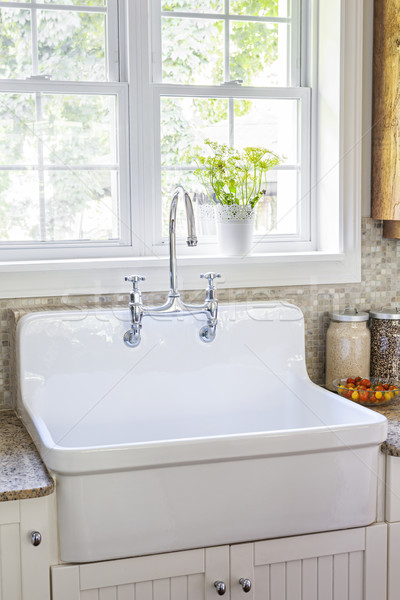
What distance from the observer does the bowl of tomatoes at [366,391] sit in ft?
7.18

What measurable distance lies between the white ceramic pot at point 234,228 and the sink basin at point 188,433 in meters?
0.21

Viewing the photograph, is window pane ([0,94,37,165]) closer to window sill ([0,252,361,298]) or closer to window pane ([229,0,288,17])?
window sill ([0,252,361,298])

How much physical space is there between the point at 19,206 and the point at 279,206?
849mm

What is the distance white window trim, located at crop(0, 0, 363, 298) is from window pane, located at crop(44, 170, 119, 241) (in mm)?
83

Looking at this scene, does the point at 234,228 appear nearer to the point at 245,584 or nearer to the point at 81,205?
the point at 81,205

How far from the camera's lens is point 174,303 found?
2170 millimetres

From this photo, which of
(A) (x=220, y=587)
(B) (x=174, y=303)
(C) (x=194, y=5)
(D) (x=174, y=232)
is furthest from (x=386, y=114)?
(A) (x=220, y=587)

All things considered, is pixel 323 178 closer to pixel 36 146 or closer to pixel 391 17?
pixel 391 17

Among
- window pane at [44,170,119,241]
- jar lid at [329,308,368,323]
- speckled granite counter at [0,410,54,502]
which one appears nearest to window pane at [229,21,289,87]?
window pane at [44,170,119,241]

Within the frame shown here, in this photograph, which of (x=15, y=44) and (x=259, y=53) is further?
(x=259, y=53)

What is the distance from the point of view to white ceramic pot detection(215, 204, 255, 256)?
2355 millimetres

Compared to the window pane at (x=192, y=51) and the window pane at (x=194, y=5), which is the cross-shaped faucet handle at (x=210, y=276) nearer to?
the window pane at (x=192, y=51)

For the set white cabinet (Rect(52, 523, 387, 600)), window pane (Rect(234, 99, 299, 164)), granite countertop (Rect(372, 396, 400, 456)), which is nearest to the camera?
white cabinet (Rect(52, 523, 387, 600))

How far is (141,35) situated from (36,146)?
46cm
